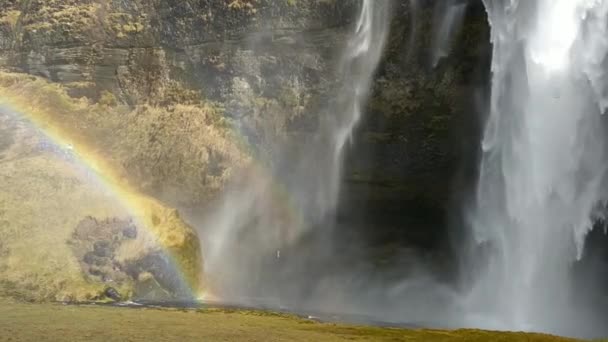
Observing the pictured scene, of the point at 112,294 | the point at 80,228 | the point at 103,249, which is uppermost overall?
the point at 80,228

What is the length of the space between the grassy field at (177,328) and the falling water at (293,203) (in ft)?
51.7

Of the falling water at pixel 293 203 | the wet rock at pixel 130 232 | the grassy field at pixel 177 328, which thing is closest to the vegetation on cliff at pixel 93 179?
the wet rock at pixel 130 232

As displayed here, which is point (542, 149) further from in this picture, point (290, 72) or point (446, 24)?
point (290, 72)

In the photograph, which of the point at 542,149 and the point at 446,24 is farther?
the point at 446,24

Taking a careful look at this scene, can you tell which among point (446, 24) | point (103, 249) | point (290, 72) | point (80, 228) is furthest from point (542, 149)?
point (80, 228)

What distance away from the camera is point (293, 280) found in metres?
55.7

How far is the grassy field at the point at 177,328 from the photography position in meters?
27.7

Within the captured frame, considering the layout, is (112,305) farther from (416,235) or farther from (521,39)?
(521,39)

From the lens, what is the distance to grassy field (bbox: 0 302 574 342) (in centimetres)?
2769

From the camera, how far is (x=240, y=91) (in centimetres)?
5916

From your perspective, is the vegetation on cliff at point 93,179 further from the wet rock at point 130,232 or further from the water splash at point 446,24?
the water splash at point 446,24

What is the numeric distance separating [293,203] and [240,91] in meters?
10.4

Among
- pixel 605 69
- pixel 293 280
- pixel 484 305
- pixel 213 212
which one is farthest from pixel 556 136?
pixel 213 212

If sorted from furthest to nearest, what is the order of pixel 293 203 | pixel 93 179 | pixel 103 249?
pixel 293 203
pixel 93 179
pixel 103 249
